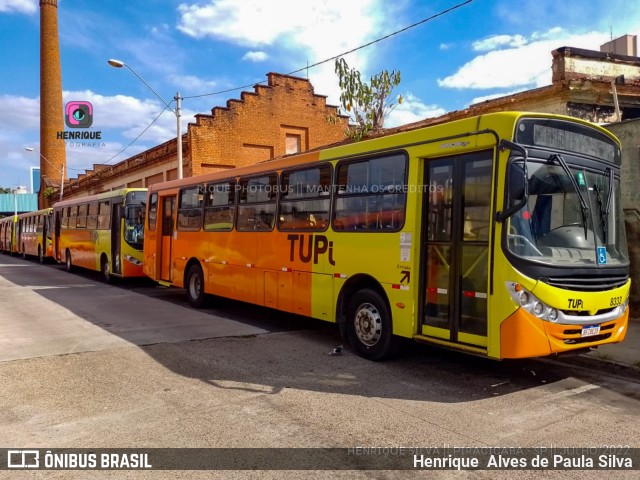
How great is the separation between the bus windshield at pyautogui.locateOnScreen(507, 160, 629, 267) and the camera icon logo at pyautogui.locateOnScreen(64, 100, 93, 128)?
116 ft

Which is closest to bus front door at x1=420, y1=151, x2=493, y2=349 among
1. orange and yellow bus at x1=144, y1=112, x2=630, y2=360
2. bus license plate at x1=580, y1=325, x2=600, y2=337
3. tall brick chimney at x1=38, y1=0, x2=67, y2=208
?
orange and yellow bus at x1=144, y1=112, x2=630, y2=360

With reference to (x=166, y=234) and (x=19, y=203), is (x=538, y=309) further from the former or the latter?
(x=19, y=203)

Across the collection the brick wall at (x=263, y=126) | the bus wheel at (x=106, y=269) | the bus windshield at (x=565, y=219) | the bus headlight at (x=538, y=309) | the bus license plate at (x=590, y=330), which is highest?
the brick wall at (x=263, y=126)

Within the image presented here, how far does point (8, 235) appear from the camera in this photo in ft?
129

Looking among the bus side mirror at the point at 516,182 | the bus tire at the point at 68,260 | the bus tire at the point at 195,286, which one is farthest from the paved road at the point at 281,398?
the bus tire at the point at 68,260

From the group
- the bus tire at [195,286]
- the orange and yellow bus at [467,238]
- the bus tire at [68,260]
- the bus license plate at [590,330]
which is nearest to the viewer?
the orange and yellow bus at [467,238]

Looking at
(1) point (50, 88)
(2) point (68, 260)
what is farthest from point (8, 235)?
(1) point (50, 88)

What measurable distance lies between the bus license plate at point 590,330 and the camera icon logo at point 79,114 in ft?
118

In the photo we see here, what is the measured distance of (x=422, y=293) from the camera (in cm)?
641

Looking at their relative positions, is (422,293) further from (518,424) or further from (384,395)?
(518,424)

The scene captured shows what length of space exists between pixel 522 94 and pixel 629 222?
4.00 metres

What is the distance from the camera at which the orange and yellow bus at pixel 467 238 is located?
5.43 m

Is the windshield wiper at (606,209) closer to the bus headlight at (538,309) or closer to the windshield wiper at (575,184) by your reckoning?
the windshield wiper at (575,184)

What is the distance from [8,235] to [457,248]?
41722mm
